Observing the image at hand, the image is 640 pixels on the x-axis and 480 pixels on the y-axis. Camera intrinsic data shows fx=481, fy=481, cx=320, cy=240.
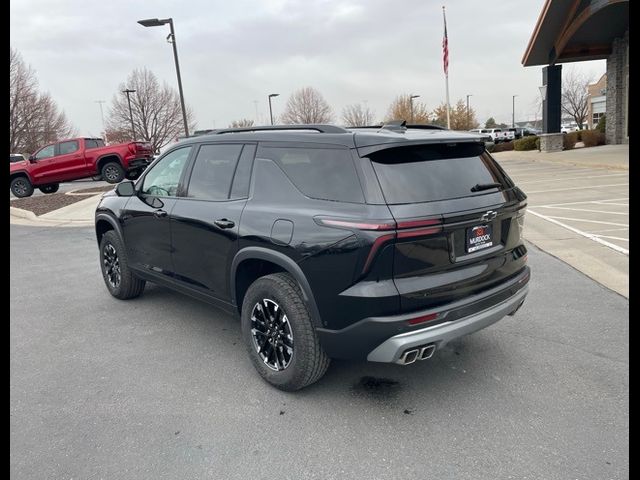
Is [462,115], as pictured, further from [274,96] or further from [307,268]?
[307,268]

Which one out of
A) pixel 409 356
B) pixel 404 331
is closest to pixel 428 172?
pixel 404 331

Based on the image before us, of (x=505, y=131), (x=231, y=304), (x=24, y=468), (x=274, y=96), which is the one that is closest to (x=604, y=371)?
(x=231, y=304)

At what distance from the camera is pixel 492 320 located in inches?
123

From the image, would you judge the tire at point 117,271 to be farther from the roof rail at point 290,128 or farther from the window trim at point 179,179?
the roof rail at point 290,128

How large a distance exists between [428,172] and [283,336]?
144 cm

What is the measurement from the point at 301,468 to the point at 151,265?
271cm

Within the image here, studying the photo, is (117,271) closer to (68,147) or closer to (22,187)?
(68,147)

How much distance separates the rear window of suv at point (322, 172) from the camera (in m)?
2.90

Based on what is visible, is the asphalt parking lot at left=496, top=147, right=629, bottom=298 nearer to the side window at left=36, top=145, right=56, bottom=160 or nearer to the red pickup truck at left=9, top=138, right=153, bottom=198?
the red pickup truck at left=9, top=138, right=153, bottom=198

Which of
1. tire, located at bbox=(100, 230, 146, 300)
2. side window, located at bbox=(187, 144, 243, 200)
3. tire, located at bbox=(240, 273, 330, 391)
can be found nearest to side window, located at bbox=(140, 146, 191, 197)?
side window, located at bbox=(187, 144, 243, 200)

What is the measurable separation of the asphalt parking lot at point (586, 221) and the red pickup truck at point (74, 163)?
1368 centimetres

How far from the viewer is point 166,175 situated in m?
4.48

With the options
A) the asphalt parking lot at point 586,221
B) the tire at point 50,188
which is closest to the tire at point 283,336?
the asphalt parking lot at point 586,221

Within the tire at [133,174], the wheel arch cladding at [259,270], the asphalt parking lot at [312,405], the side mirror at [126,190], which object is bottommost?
the asphalt parking lot at [312,405]
